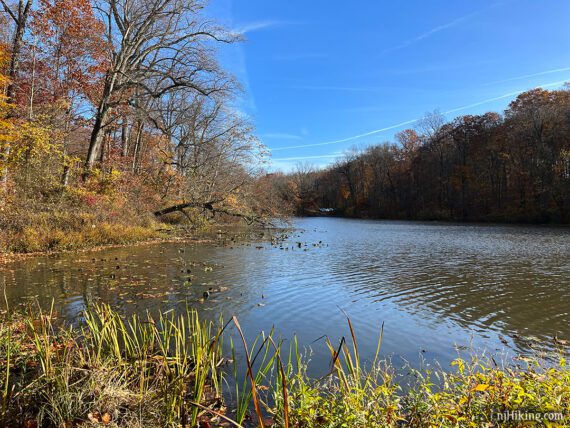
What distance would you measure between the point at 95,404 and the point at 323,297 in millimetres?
6633

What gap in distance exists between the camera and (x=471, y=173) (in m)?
55.2

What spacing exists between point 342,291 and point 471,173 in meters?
53.6

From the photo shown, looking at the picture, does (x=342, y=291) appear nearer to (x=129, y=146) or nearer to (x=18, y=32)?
(x=18, y=32)

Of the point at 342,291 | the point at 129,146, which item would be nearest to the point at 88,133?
the point at 129,146

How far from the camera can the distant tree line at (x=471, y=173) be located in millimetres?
40719

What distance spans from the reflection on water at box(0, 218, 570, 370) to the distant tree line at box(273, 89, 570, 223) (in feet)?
66.4

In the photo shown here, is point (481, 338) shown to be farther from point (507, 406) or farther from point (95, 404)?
point (95, 404)

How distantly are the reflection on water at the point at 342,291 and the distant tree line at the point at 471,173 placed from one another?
20.2 metres

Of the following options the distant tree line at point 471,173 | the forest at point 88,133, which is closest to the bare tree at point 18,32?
the forest at point 88,133

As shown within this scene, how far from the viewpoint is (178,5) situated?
20.7m

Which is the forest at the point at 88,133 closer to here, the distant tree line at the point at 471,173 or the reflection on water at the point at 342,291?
the reflection on water at the point at 342,291

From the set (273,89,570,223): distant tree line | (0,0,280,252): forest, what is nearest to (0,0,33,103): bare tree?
(0,0,280,252): forest

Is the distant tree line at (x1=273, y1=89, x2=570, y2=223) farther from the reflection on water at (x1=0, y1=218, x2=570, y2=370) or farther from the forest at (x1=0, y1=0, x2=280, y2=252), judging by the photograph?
the reflection on water at (x1=0, y1=218, x2=570, y2=370)

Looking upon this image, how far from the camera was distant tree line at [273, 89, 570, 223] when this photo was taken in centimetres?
4072
